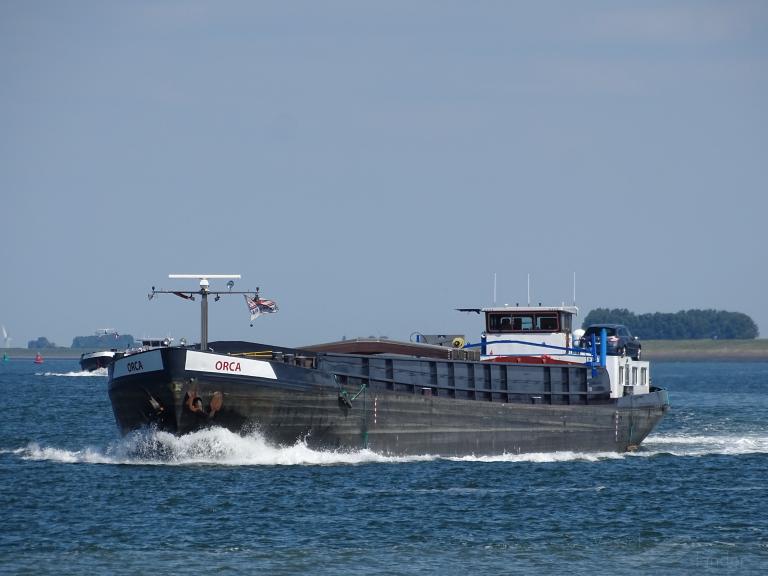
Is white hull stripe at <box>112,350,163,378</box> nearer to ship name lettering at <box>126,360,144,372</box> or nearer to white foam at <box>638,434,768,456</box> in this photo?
ship name lettering at <box>126,360,144,372</box>

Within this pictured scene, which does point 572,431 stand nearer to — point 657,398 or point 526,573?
point 657,398

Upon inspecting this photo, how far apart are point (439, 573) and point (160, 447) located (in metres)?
16.9

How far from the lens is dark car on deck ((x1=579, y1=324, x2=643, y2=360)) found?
191ft

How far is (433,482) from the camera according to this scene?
39.5 meters

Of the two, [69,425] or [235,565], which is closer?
[235,565]

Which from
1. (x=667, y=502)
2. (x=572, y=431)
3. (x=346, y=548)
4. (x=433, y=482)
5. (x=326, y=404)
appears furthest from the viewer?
(x=572, y=431)

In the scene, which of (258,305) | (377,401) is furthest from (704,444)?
(258,305)

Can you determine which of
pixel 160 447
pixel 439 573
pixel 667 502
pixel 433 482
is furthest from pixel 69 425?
pixel 439 573

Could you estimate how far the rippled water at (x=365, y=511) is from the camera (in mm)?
28109

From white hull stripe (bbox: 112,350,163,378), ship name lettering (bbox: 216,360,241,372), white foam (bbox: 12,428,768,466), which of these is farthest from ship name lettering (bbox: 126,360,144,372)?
ship name lettering (bbox: 216,360,241,372)

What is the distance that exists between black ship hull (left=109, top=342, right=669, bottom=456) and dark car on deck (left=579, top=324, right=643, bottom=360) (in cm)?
531

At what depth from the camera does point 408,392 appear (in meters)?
44.8

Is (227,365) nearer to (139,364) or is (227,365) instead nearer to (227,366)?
(227,366)

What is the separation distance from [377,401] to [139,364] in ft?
27.0
